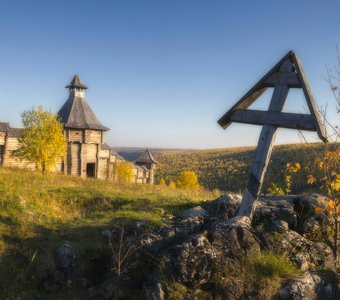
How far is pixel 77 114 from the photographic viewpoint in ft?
125

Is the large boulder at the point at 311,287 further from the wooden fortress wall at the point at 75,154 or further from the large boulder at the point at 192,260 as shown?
the wooden fortress wall at the point at 75,154

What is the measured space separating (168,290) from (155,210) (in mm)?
4627

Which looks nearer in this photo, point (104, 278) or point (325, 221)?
point (104, 278)

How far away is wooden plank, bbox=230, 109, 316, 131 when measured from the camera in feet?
21.0

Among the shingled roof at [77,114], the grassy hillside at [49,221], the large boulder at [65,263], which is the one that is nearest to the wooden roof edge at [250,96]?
the grassy hillside at [49,221]

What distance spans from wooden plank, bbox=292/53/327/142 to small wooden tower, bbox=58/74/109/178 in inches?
1280

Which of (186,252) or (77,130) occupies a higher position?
(77,130)

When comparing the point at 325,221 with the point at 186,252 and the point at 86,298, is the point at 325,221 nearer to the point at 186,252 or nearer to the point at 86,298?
the point at 186,252

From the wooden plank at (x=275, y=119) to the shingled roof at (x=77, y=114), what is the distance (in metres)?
31.4

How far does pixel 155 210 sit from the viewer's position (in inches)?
402

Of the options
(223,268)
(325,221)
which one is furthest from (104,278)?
(325,221)

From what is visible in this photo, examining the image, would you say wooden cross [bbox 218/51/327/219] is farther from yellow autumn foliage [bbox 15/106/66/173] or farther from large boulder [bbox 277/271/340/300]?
yellow autumn foliage [bbox 15/106/66/173]

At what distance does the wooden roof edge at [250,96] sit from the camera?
23.2 ft

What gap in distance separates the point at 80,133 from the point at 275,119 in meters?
32.7
